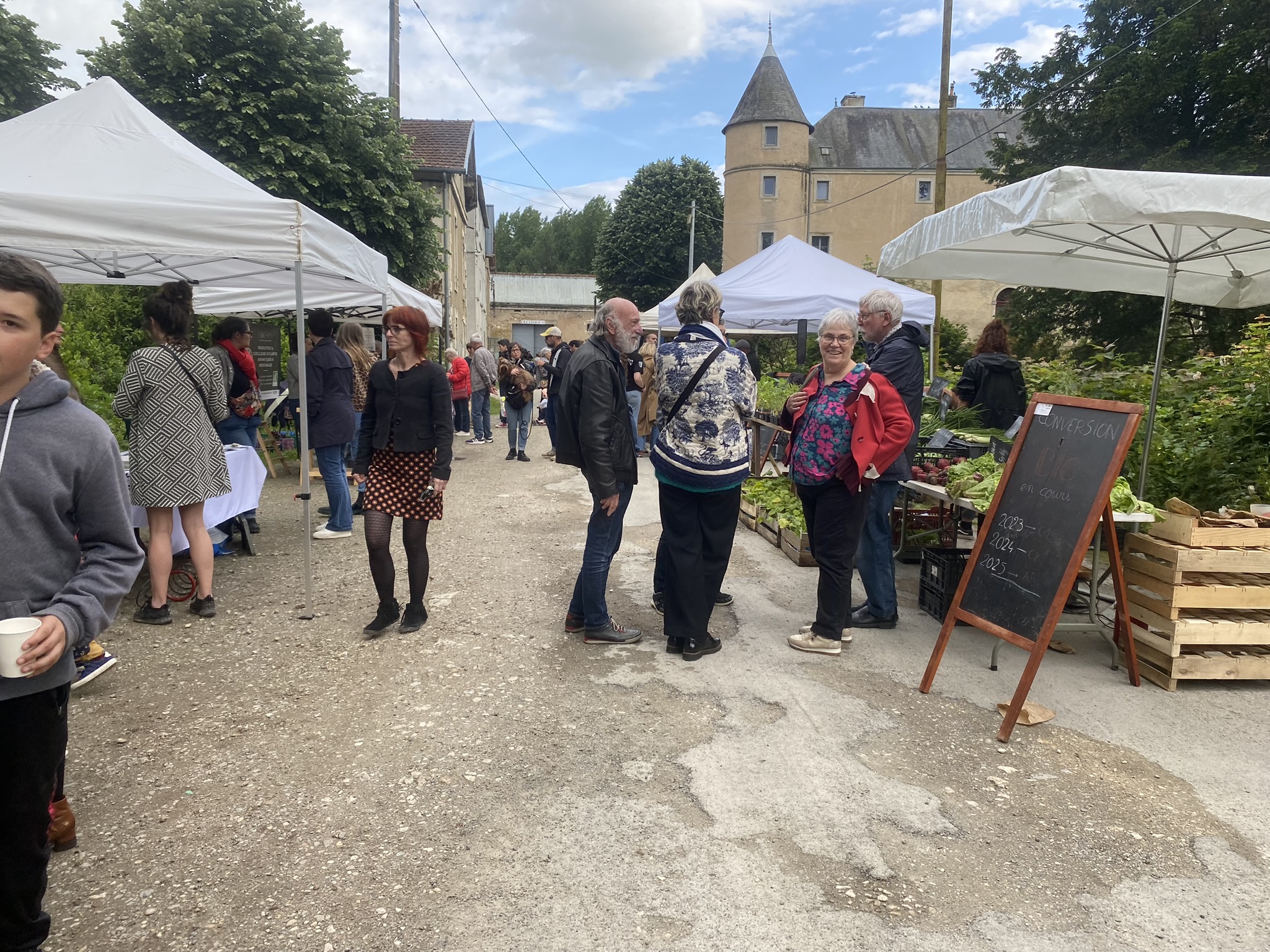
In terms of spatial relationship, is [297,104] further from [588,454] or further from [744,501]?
[588,454]

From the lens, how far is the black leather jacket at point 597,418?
4.15 metres

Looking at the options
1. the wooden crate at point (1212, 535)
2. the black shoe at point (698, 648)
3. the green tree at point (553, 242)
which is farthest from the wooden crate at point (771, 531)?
the green tree at point (553, 242)

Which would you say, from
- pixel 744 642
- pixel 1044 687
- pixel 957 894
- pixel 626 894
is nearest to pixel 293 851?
pixel 626 894

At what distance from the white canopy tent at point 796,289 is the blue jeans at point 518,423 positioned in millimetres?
2494

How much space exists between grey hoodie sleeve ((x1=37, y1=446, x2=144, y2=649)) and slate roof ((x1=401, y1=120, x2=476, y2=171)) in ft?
82.6

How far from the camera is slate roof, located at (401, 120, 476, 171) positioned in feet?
86.1

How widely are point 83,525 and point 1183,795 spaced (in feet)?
12.3

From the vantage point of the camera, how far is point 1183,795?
310cm

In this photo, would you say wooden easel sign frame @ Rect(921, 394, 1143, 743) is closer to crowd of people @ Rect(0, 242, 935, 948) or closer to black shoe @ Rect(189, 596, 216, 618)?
crowd of people @ Rect(0, 242, 935, 948)

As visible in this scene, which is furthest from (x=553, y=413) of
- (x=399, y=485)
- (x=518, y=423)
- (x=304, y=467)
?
(x=399, y=485)

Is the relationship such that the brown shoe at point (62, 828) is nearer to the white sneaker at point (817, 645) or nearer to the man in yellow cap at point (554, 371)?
the white sneaker at point (817, 645)

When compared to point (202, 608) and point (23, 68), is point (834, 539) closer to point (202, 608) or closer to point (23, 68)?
point (202, 608)

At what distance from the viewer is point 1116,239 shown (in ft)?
16.9

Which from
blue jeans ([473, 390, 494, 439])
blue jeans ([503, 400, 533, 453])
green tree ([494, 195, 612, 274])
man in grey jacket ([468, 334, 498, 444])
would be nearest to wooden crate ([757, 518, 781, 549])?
blue jeans ([503, 400, 533, 453])
